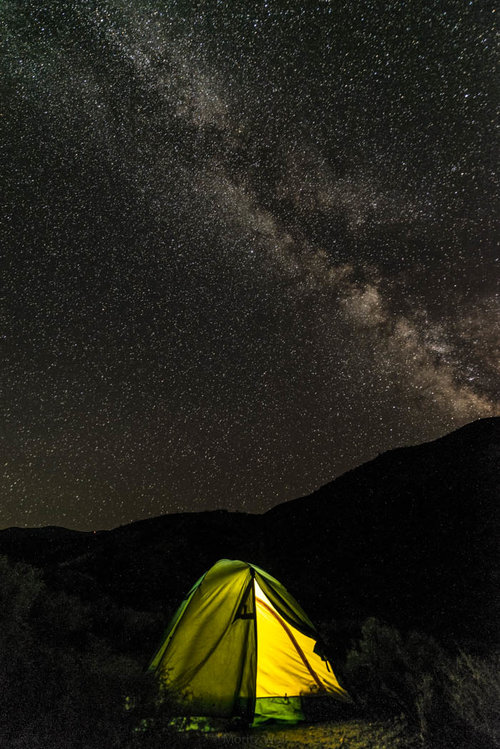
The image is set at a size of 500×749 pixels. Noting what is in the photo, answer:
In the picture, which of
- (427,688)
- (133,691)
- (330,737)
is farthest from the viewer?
(427,688)

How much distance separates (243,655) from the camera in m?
5.93

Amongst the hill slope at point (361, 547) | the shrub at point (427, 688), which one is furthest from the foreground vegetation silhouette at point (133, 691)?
the hill slope at point (361, 547)

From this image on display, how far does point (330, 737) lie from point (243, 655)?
1.35 meters

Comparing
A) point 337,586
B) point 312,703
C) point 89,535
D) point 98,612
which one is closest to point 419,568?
point 337,586

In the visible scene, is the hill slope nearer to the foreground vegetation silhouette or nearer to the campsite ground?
the foreground vegetation silhouette

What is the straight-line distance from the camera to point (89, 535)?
39.8 m

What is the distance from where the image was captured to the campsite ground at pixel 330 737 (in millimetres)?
4842

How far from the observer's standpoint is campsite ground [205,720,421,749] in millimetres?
4842

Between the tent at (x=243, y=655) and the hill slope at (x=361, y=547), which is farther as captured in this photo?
the hill slope at (x=361, y=547)

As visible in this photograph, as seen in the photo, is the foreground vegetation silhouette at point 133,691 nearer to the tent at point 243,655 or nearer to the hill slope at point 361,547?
the tent at point 243,655

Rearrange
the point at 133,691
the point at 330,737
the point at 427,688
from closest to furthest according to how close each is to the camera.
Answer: the point at 133,691 → the point at 330,737 → the point at 427,688

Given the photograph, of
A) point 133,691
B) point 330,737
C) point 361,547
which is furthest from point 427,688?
point 361,547

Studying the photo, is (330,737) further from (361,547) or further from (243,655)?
(361,547)

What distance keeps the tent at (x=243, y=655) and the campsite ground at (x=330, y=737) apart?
0.31 m
